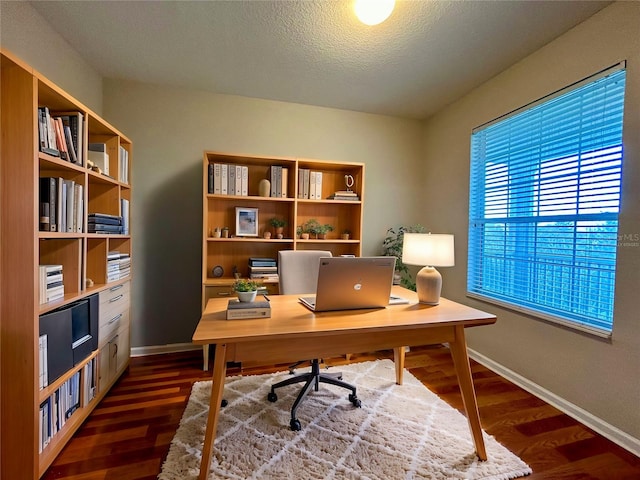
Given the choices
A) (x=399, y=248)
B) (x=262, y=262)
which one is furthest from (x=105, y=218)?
(x=399, y=248)

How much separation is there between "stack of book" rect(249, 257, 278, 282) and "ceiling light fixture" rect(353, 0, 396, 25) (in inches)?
78.2

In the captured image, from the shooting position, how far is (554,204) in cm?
213

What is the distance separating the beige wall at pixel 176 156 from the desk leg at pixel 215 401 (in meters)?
1.78

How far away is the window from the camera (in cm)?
182

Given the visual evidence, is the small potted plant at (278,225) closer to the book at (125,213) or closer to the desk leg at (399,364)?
the book at (125,213)

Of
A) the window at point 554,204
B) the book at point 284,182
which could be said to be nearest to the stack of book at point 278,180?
the book at point 284,182

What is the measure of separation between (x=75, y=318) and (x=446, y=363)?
110 inches

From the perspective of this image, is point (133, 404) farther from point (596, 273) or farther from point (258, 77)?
point (596, 273)

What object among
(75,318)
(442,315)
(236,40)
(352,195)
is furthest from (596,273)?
(75,318)

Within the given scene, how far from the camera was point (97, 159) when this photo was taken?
202 cm

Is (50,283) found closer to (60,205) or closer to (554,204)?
(60,205)

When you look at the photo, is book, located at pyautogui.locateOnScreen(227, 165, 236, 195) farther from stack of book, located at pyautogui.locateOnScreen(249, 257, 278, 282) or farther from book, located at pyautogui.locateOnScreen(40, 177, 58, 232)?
book, located at pyautogui.locateOnScreen(40, 177, 58, 232)

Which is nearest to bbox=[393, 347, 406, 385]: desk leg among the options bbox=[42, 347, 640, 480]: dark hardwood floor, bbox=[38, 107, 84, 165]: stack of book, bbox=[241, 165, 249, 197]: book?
bbox=[42, 347, 640, 480]: dark hardwood floor

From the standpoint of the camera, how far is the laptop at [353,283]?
1.46 meters
